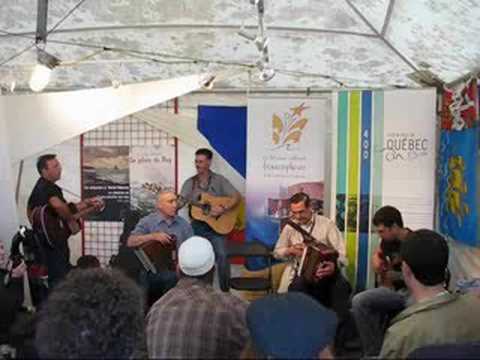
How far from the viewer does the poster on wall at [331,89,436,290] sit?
524cm

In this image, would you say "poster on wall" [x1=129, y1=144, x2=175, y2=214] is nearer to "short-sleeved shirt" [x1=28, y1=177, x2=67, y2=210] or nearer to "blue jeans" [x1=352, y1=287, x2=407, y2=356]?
"short-sleeved shirt" [x1=28, y1=177, x2=67, y2=210]

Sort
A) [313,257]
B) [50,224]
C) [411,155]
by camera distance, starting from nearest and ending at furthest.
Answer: [313,257] < [411,155] < [50,224]

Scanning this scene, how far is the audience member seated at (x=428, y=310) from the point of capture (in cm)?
225

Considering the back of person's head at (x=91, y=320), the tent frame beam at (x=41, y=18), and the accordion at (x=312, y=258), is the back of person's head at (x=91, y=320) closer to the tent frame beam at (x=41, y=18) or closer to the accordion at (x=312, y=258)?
the tent frame beam at (x=41, y=18)

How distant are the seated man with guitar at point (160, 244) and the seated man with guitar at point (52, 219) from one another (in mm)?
561

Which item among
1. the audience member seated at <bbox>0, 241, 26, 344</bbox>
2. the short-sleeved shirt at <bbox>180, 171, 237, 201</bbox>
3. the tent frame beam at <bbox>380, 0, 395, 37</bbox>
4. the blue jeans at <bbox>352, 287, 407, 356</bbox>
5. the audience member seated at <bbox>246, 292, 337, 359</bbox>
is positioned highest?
the tent frame beam at <bbox>380, 0, 395, 37</bbox>

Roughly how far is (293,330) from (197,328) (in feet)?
2.97

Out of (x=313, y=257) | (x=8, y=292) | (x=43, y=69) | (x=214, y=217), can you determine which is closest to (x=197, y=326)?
(x=8, y=292)

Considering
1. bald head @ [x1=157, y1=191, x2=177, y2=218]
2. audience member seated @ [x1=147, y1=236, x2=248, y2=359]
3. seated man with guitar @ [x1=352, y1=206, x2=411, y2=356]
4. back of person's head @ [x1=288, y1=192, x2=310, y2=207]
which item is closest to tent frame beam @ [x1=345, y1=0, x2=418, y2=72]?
seated man with guitar @ [x1=352, y1=206, x2=411, y2=356]

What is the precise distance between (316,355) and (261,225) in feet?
14.3

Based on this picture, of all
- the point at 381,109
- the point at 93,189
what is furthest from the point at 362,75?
the point at 93,189

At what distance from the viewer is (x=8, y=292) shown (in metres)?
3.81

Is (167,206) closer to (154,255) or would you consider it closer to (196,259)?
(154,255)

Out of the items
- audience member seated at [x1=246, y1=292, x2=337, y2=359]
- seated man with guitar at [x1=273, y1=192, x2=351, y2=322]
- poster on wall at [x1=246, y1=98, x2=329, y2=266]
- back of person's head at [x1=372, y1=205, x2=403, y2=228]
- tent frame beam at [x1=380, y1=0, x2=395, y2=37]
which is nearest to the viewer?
audience member seated at [x1=246, y1=292, x2=337, y2=359]
